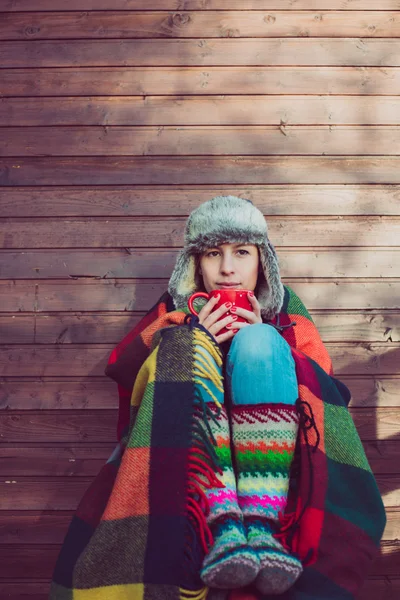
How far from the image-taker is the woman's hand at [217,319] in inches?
65.2

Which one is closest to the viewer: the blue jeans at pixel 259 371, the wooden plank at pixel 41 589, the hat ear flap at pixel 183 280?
the blue jeans at pixel 259 371

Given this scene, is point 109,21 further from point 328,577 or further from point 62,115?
point 328,577

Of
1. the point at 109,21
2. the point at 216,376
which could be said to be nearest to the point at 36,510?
the point at 216,376

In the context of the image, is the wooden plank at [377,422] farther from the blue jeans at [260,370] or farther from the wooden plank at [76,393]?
the blue jeans at [260,370]

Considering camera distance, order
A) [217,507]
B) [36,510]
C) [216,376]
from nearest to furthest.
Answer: [217,507], [216,376], [36,510]

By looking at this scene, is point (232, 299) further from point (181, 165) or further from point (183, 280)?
point (181, 165)

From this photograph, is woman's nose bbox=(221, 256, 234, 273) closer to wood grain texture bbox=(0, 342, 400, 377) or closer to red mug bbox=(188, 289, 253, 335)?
red mug bbox=(188, 289, 253, 335)

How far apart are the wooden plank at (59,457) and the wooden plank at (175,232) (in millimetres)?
712

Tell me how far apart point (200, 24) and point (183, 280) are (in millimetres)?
1142

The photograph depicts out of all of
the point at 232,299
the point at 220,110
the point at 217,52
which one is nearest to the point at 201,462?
the point at 232,299

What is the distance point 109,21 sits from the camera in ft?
7.79

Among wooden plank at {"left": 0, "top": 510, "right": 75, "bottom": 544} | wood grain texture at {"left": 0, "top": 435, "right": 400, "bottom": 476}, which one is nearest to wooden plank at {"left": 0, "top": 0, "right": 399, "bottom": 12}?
wood grain texture at {"left": 0, "top": 435, "right": 400, "bottom": 476}

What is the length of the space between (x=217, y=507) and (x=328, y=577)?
1.03ft

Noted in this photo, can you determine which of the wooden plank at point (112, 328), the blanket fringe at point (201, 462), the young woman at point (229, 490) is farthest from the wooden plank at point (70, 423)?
the blanket fringe at point (201, 462)
